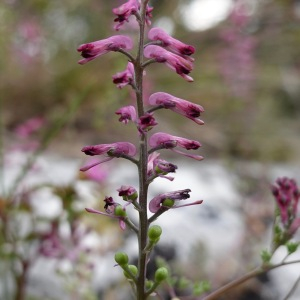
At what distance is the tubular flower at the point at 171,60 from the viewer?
Answer: 79 centimetres

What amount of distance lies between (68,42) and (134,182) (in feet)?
13.0

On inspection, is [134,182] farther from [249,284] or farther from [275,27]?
[275,27]

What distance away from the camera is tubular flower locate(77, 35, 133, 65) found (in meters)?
0.78

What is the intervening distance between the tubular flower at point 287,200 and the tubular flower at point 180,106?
0.39m

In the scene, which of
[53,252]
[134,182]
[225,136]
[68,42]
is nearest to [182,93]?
[225,136]

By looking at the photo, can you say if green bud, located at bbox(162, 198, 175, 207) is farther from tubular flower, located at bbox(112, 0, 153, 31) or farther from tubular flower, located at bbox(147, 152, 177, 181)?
tubular flower, located at bbox(112, 0, 153, 31)

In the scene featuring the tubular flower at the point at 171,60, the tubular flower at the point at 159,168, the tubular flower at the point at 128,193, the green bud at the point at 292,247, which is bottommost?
the green bud at the point at 292,247

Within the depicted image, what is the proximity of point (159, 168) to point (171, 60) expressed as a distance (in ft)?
0.54

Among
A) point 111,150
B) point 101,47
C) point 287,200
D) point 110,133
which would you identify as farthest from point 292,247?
point 110,133

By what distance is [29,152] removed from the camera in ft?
8.80

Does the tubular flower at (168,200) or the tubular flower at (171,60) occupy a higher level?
the tubular flower at (171,60)

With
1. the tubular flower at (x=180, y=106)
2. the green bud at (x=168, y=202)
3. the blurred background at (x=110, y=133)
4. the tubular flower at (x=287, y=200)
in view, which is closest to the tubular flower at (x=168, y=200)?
the green bud at (x=168, y=202)

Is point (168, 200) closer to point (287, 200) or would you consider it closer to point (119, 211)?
point (119, 211)

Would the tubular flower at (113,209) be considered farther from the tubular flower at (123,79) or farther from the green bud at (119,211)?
the tubular flower at (123,79)
